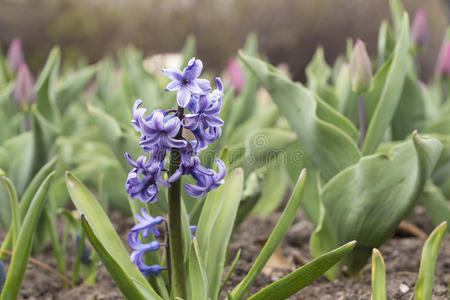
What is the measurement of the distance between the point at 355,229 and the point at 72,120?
78.5 inches

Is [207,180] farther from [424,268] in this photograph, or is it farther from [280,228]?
[424,268]

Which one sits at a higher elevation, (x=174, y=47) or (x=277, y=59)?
(x=174, y=47)

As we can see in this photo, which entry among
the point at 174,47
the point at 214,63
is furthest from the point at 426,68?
the point at 174,47

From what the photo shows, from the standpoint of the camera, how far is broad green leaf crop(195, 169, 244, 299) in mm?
1162

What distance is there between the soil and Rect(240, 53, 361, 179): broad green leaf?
31 centimetres

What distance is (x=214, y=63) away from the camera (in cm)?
968

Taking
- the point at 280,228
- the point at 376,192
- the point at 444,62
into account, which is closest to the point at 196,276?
the point at 280,228

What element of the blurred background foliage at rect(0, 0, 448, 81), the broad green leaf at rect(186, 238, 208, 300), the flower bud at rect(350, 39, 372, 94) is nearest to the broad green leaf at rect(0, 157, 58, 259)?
the broad green leaf at rect(186, 238, 208, 300)

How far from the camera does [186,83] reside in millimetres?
917

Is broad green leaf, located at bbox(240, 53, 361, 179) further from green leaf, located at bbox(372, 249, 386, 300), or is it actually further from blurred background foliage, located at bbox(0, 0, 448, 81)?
blurred background foliage, located at bbox(0, 0, 448, 81)

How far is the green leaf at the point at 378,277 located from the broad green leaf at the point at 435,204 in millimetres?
773

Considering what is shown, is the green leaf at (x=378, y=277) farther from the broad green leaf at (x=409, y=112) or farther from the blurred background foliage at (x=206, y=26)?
the blurred background foliage at (x=206, y=26)

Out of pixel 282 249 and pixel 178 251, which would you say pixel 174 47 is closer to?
pixel 282 249

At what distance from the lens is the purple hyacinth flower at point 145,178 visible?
0.94 meters
